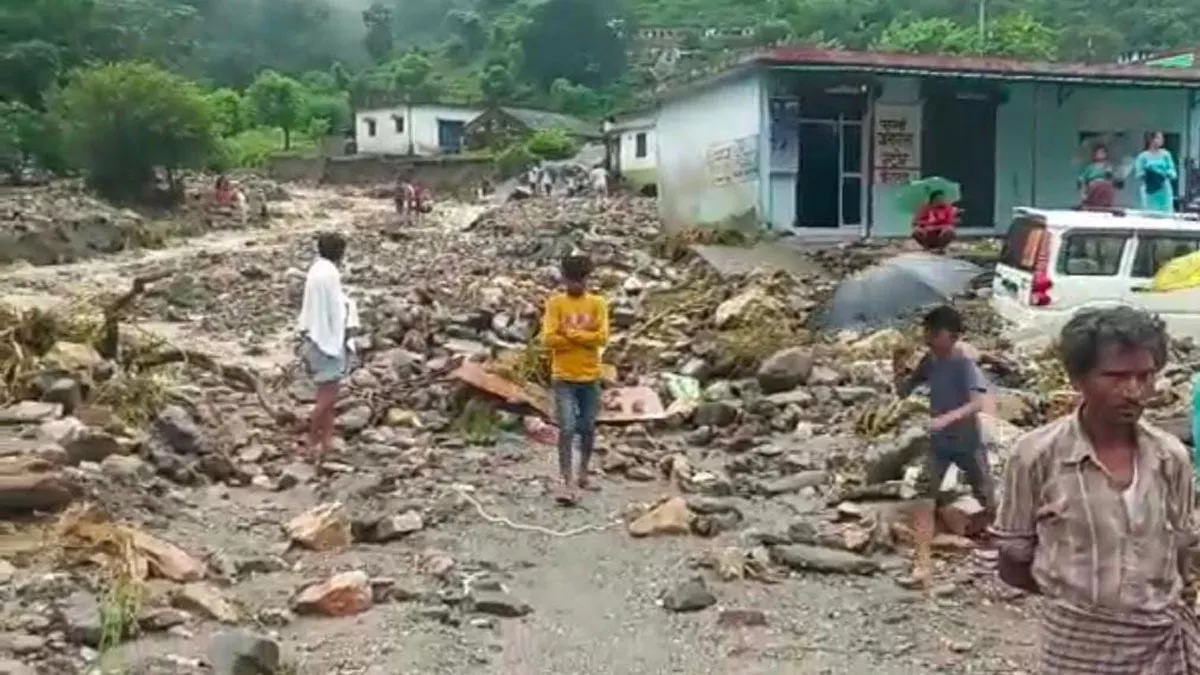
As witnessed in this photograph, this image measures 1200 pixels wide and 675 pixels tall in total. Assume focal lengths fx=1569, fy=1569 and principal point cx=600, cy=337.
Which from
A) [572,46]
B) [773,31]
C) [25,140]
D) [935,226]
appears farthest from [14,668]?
[572,46]

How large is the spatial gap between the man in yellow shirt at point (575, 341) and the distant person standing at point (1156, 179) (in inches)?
432

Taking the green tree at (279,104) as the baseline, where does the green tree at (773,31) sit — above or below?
above

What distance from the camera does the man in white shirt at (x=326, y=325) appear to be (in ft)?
Result: 31.0

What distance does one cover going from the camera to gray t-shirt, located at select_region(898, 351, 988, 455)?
23.5ft

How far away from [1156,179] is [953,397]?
39.1 ft

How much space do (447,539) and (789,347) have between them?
231 inches

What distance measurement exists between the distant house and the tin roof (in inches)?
1602

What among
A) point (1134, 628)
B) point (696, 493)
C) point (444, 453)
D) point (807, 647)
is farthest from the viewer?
point (444, 453)

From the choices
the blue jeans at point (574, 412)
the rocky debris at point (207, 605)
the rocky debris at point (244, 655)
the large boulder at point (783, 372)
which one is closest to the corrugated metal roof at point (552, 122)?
the large boulder at point (783, 372)

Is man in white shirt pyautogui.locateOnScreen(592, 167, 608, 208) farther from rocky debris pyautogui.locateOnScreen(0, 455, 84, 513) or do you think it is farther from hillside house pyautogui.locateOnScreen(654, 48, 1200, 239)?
rocky debris pyautogui.locateOnScreen(0, 455, 84, 513)

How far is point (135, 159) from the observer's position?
40.9 metres

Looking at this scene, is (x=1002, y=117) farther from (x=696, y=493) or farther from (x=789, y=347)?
(x=696, y=493)

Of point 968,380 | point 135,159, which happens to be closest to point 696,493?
point 968,380

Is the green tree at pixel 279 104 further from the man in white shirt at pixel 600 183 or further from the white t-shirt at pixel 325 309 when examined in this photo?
the white t-shirt at pixel 325 309
